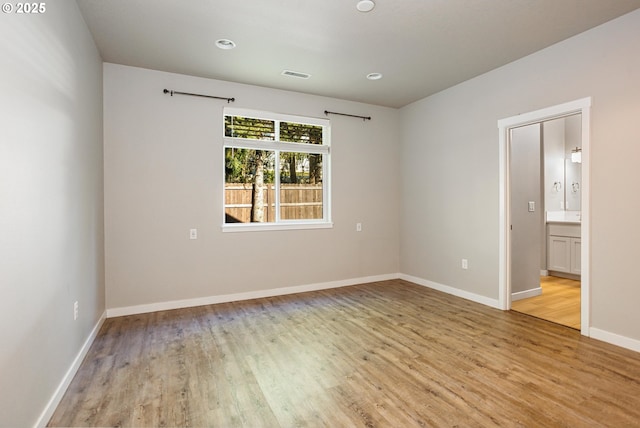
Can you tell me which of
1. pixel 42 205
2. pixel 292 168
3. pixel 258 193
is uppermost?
pixel 292 168

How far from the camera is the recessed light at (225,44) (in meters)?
3.17

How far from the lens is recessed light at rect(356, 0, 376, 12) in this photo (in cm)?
256

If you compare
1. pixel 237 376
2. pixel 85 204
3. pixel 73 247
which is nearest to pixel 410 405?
pixel 237 376

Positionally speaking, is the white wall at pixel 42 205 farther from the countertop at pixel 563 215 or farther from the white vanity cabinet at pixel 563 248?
the countertop at pixel 563 215

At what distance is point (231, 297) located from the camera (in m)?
4.27

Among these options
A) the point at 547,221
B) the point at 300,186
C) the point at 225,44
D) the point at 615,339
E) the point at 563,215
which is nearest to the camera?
the point at 615,339

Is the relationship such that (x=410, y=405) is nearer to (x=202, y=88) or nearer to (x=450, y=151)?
(x=450, y=151)

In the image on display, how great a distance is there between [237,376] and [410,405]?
1.23m

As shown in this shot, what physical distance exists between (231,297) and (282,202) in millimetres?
1479

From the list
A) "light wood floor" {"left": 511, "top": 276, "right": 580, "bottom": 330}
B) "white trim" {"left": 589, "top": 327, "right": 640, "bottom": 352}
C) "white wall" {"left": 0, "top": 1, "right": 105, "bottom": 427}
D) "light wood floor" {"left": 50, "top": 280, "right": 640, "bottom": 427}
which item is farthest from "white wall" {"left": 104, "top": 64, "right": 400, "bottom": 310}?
"white trim" {"left": 589, "top": 327, "right": 640, "bottom": 352}

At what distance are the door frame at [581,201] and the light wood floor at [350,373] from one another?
0.27 metres

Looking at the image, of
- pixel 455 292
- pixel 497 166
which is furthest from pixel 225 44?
pixel 455 292

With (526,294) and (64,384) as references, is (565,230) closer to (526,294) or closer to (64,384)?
(526,294)

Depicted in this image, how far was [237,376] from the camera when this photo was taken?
240 centimetres
